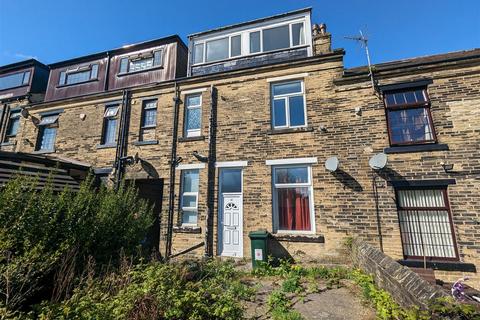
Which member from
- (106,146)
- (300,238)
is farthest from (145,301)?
(106,146)

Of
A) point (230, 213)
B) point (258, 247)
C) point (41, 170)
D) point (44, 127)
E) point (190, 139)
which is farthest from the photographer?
point (44, 127)

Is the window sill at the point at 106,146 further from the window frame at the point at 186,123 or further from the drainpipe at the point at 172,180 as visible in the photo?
the window frame at the point at 186,123

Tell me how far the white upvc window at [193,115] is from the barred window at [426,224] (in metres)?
7.63

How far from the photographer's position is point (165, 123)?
10.7m

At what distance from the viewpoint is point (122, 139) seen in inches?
432

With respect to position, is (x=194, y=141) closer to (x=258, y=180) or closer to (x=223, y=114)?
(x=223, y=114)

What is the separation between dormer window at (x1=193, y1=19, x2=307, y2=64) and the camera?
34.0 ft

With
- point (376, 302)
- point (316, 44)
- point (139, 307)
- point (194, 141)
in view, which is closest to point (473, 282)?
point (376, 302)

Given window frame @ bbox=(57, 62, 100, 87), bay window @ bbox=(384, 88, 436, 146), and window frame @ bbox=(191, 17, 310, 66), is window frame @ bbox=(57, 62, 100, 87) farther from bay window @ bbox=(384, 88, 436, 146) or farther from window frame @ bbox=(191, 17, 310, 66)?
bay window @ bbox=(384, 88, 436, 146)

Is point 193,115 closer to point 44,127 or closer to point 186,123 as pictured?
point 186,123

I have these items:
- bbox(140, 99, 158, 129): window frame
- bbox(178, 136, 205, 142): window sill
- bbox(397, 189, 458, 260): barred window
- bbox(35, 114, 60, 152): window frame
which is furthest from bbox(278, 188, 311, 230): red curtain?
bbox(35, 114, 60, 152): window frame

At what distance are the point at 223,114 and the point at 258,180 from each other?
309 cm

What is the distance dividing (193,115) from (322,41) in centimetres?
589

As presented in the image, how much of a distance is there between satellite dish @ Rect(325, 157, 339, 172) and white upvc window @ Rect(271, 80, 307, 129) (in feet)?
5.64
